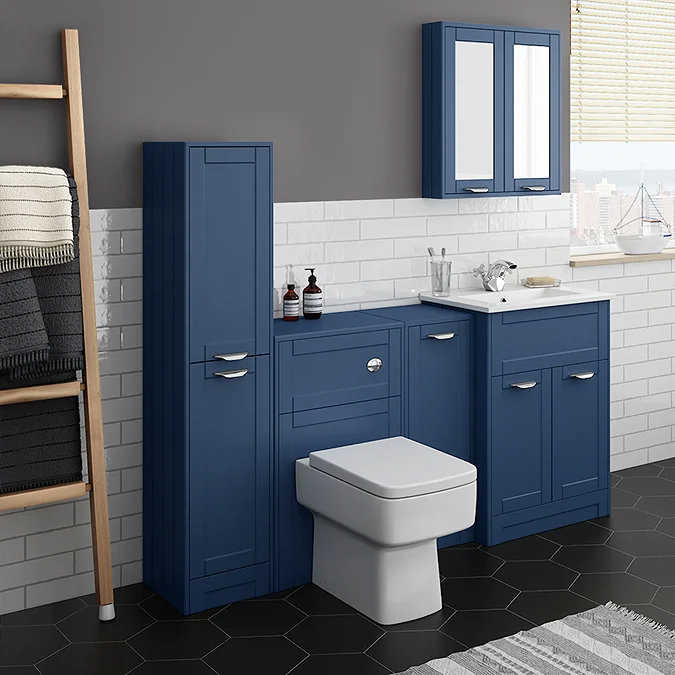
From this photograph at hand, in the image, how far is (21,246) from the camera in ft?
10.9

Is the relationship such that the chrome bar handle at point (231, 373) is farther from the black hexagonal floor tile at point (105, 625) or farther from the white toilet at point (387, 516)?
the black hexagonal floor tile at point (105, 625)

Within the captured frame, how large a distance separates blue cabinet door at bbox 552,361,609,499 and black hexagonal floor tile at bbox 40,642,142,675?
6.45ft

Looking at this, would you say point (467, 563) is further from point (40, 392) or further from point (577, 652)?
point (40, 392)

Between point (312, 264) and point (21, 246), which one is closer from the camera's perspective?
point (21, 246)

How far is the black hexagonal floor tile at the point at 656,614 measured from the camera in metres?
3.59

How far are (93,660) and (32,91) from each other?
5.92 ft

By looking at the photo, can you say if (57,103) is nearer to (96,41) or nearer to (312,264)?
(96,41)

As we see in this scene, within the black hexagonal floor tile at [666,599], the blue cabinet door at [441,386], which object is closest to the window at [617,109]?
the blue cabinet door at [441,386]

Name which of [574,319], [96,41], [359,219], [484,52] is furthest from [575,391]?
[96,41]

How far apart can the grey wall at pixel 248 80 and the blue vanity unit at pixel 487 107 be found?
0.39ft

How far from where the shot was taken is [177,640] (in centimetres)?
351

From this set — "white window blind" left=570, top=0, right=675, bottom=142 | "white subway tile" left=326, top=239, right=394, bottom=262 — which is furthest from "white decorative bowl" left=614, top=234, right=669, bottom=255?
"white subway tile" left=326, top=239, right=394, bottom=262

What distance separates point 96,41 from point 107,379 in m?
1.18

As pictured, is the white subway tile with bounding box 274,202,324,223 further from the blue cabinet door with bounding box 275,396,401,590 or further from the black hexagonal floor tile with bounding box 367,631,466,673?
the black hexagonal floor tile with bounding box 367,631,466,673
